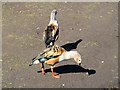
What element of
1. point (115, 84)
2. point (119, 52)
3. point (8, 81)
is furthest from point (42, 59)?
point (119, 52)

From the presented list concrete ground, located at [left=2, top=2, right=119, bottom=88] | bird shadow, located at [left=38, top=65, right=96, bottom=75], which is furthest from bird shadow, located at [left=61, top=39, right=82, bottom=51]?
bird shadow, located at [left=38, top=65, right=96, bottom=75]

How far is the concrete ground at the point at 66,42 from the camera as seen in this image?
14.7 meters

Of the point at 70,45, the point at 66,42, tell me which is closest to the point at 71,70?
the point at 70,45

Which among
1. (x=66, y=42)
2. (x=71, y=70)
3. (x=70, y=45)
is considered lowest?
(x=71, y=70)

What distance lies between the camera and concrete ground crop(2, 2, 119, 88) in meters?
14.7

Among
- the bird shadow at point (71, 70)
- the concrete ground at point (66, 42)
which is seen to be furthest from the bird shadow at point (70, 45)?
the bird shadow at point (71, 70)

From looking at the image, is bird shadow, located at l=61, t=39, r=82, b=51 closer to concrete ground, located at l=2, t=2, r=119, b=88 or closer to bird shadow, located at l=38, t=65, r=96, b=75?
concrete ground, located at l=2, t=2, r=119, b=88

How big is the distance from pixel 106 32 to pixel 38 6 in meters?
4.85

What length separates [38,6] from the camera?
68.2 feet

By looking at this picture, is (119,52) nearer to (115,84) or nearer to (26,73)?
(115,84)

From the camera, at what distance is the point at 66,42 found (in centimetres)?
1733

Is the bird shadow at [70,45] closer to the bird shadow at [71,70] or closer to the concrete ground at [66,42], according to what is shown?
the concrete ground at [66,42]

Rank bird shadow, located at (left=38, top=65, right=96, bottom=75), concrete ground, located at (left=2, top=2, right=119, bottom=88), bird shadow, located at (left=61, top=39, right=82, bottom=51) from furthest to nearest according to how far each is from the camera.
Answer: bird shadow, located at (left=61, top=39, right=82, bottom=51) < bird shadow, located at (left=38, top=65, right=96, bottom=75) < concrete ground, located at (left=2, top=2, right=119, bottom=88)

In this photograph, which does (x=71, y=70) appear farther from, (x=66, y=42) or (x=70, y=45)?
(x=66, y=42)
